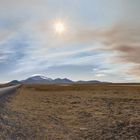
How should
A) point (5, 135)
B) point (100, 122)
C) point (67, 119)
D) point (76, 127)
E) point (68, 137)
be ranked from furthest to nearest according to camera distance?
point (67, 119), point (100, 122), point (76, 127), point (68, 137), point (5, 135)

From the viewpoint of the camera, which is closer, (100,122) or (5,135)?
(5,135)

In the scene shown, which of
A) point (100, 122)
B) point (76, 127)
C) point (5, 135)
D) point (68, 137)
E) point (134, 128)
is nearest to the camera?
point (5, 135)

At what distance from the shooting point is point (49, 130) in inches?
550

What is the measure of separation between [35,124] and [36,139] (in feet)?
11.0

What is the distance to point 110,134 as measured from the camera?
12.9 metres

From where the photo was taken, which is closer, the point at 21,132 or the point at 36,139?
the point at 36,139

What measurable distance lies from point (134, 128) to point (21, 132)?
5214 millimetres

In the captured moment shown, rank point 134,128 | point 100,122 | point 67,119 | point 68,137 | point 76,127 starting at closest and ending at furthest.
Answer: point 68,137, point 134,128, point 76,127, point 100,122, point 67,119

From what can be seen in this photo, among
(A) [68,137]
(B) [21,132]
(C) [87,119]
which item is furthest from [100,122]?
(B) [21,132]

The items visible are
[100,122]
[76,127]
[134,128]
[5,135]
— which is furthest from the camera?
[100,122]

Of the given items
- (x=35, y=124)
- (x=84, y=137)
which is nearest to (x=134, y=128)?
(x=84, y=137)

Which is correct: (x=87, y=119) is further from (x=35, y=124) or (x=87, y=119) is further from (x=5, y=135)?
(x=5, y=135)

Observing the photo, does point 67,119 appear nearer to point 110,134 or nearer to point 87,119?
point 87,119

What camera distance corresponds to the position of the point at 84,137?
12766 mm
